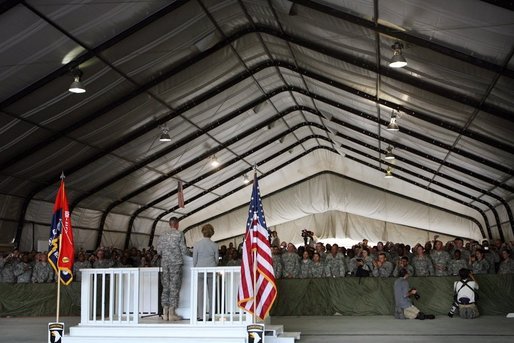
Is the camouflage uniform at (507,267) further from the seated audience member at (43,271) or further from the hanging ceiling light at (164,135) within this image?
the seated audience member at (43,271)

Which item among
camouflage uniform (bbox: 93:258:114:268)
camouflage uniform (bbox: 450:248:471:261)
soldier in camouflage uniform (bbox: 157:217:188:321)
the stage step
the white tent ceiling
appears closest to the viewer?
the stage step

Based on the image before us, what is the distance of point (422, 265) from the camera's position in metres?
14.4

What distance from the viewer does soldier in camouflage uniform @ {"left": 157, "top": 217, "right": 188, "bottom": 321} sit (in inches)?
389

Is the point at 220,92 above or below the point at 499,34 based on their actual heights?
above

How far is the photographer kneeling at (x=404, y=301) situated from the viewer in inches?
507

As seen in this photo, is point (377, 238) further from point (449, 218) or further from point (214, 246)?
point (214, 246)

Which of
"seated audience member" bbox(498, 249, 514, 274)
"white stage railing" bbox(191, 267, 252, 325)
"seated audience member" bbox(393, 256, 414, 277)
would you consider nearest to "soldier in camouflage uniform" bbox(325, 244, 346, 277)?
"seated audience member" bbox(393, 256, 414, 277)

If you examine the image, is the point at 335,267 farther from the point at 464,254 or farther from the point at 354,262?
the point at 464,254

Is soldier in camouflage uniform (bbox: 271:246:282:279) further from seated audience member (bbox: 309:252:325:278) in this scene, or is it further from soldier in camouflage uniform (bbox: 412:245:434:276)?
soldier in camouflage uniform (bbox: 412:245:434:276)

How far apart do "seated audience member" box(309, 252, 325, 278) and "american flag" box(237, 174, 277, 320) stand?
19.0 ft

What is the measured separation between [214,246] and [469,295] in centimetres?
569

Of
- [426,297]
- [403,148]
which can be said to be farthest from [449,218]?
[426,297]

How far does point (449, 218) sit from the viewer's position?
30.0 metres

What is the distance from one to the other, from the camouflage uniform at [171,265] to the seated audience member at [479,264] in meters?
7.18
